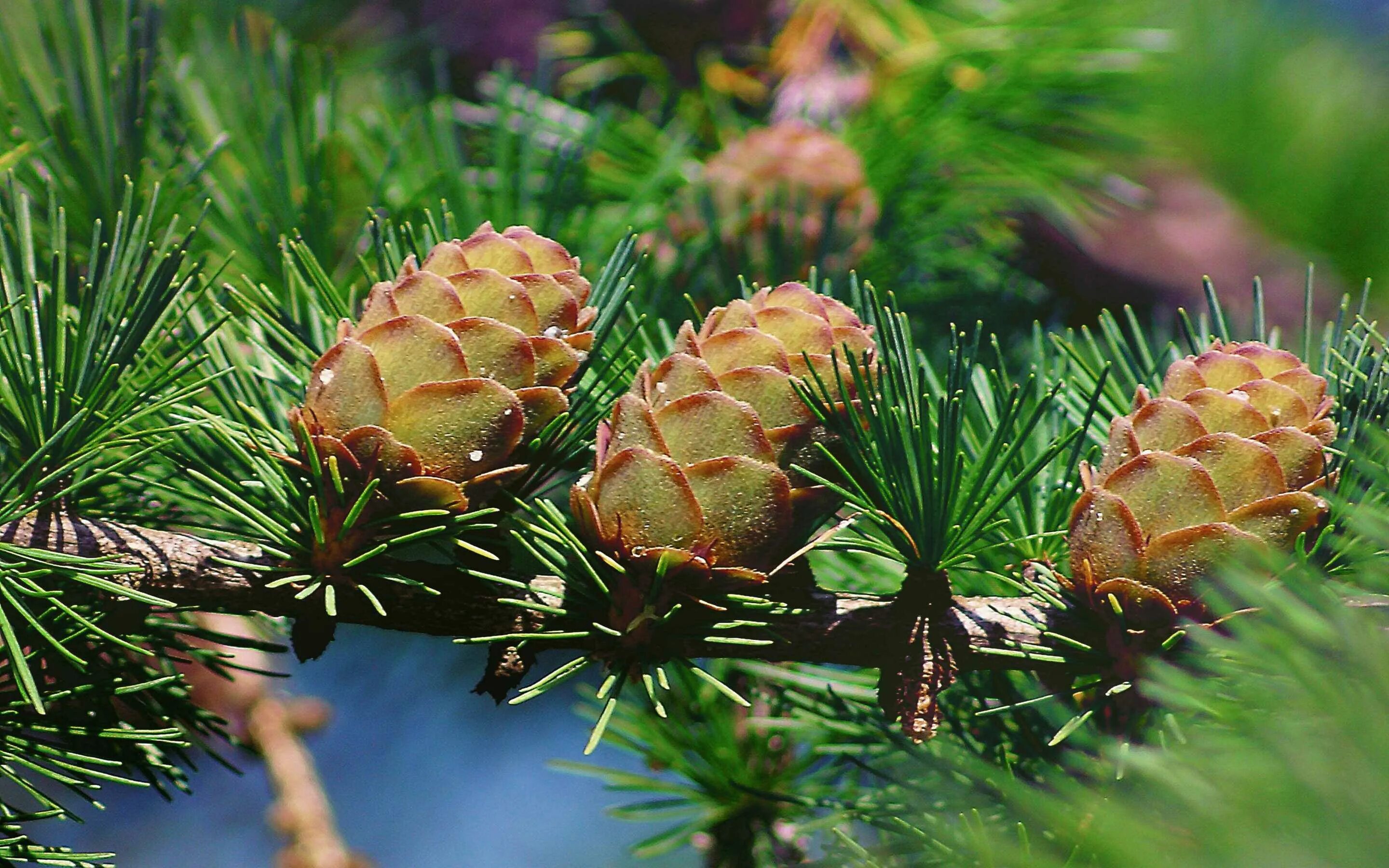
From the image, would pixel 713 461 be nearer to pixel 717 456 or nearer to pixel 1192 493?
pixel 717 456

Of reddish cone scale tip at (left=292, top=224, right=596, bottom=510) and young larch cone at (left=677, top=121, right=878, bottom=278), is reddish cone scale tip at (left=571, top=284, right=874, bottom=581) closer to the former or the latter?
reddish cone scale tip at (left=292, top=224, right=596, bottom=510)

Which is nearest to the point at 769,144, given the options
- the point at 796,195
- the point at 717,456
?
the point at 796,195

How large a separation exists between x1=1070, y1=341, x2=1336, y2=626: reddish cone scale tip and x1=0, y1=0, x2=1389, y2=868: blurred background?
0.25m

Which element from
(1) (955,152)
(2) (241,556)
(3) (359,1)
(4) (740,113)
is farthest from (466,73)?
(2) (241,556)

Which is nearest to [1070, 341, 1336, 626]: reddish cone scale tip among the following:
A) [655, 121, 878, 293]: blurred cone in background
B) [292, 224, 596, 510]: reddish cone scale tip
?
[292, 224, 596, 510]: reddish cone scale tip

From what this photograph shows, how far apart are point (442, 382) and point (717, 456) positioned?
79 millimetres

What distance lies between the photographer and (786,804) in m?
0.52

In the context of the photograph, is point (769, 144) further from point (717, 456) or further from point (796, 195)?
point (717, 456)

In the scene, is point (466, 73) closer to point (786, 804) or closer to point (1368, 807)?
point (786, 804)

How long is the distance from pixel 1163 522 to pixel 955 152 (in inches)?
18.3

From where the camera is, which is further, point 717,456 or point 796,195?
point 796,195

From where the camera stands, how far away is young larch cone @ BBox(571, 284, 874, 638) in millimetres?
308

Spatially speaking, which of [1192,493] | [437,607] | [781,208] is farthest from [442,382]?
[781,208]

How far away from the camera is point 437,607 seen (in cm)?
33
